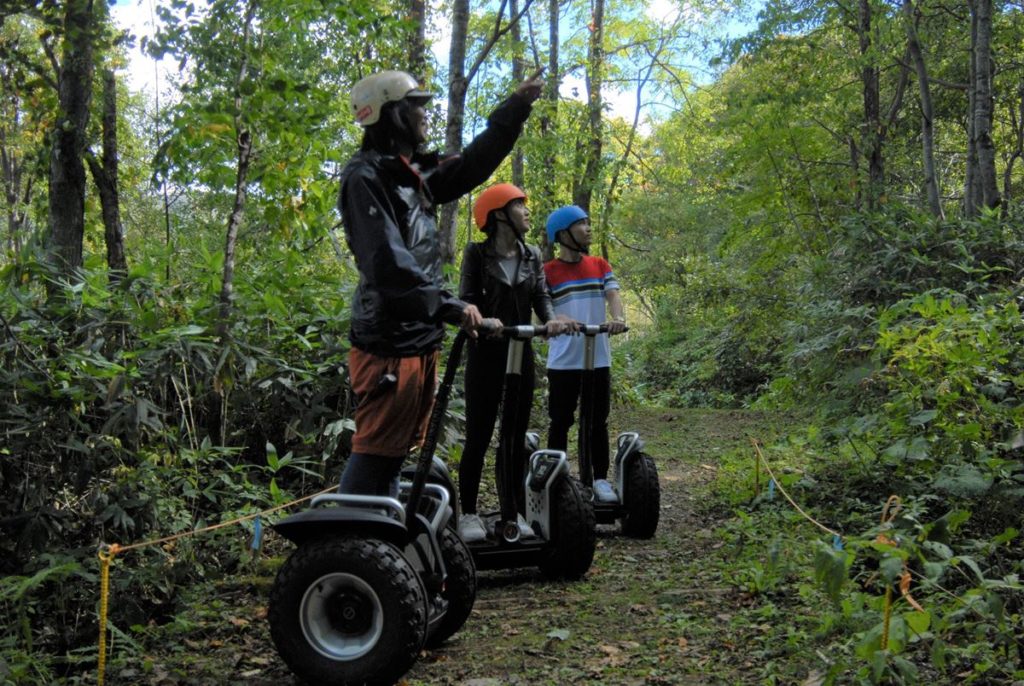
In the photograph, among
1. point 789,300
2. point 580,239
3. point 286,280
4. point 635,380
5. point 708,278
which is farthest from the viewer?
point 635,380

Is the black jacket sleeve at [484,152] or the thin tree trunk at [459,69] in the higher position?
the thin tree trunk at [459,69]

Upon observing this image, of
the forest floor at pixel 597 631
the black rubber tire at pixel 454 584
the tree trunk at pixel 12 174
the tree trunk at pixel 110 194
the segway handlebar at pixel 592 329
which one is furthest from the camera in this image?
the tree trunk at pixel 12 174

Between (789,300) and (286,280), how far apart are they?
8.14 metres

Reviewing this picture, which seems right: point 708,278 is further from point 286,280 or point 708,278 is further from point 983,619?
point 983,619

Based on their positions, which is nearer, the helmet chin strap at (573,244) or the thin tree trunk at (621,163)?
the helmet chin strap at (573,244)

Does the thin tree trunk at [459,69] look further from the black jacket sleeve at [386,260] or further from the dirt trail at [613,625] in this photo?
the black jacket sleeve at [386,260]

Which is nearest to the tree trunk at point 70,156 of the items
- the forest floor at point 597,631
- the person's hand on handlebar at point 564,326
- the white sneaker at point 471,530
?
the forest floor at point 597,631

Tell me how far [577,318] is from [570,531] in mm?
1667

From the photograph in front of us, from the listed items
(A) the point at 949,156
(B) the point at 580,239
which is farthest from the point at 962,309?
(A) the point at 949,156

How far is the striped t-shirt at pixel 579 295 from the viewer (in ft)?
18.7

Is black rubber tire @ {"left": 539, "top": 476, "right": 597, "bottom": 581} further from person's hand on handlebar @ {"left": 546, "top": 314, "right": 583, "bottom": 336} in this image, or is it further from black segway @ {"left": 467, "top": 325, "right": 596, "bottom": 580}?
person's hand on handlebar @ {"left": 546, "top": 314, "right": 583, "bottom": 336}

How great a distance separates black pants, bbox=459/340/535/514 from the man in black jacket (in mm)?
1138

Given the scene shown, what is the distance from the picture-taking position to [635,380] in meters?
23.5

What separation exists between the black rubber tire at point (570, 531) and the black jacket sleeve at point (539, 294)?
947 mm
